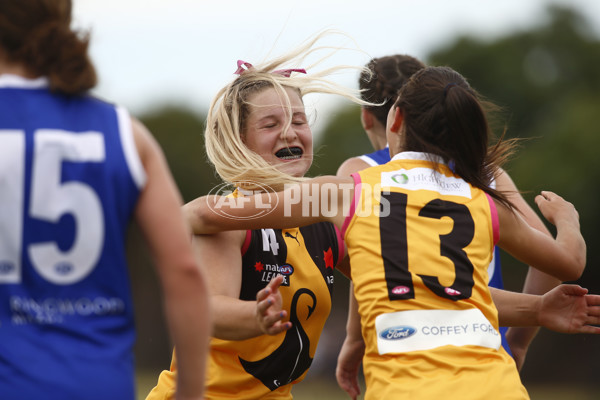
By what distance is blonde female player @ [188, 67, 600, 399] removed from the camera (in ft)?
10.8

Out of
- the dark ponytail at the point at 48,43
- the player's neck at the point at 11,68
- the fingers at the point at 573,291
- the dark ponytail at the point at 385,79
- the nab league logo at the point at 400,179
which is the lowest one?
the fingers at the point at 573,291

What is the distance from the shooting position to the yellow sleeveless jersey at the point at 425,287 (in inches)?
129

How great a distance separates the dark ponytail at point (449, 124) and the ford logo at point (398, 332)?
2.46ft

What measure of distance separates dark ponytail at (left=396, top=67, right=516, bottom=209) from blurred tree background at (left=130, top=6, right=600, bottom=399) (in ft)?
45.6

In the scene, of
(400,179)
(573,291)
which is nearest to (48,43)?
(400,179)

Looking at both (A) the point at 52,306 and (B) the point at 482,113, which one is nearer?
(A) the point at 52,306

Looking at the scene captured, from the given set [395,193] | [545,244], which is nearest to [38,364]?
[395,193]

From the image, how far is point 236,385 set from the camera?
4094 mm

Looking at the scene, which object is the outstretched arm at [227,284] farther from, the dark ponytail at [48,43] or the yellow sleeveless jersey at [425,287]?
the dark ponytail at [48,43]

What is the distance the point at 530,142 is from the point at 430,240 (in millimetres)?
33313

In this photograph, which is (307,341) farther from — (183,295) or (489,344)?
(183,295)

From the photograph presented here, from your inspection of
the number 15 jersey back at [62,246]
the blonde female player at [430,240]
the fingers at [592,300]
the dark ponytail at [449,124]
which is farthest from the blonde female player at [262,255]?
the fingers at [592,300]

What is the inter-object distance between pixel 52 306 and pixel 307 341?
191 centimetres

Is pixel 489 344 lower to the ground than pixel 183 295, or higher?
lower
